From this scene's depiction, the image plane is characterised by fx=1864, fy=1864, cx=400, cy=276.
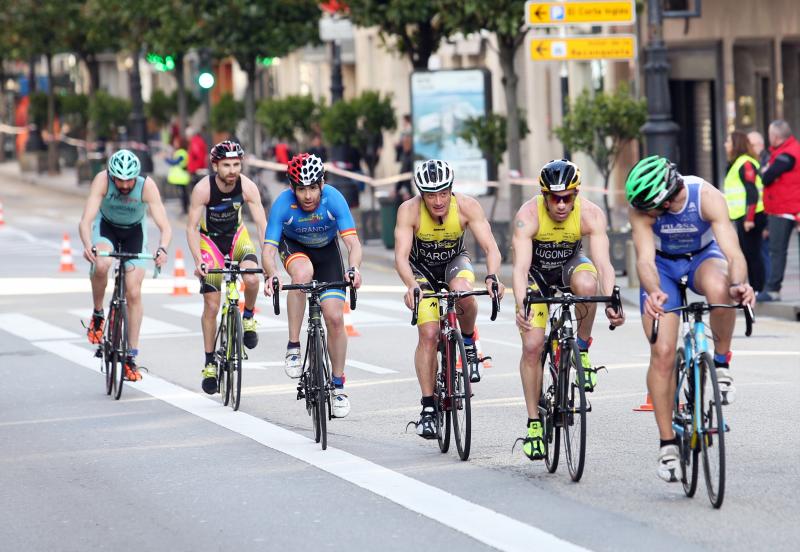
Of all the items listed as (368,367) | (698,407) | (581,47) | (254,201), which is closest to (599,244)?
(698,407)

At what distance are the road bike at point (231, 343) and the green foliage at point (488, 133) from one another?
46.3 ft

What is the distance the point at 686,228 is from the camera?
9180 millimetres

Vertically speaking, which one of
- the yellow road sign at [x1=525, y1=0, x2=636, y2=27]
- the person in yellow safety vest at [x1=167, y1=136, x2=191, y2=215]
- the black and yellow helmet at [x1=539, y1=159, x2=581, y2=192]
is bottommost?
the black and yellow helmet at [x1=539, y1=159, x2=581, y2=192]

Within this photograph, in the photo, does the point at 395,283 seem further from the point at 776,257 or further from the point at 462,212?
the point at 462,212

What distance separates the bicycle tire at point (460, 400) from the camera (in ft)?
33.2

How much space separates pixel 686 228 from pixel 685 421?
0.99 m

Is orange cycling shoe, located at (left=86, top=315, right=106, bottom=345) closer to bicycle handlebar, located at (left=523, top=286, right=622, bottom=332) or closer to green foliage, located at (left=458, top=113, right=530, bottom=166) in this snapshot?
bicycle handlebar, located at (left=523, top=286, right=622, bottom=332)

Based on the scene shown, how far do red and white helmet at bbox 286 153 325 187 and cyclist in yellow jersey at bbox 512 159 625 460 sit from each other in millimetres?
1877

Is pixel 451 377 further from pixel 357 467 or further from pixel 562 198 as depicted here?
pixel 562 198

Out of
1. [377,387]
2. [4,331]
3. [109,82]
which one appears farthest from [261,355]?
[109,82]

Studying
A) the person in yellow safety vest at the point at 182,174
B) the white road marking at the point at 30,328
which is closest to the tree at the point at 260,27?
the person in yellow safety vest at the point at 182,174

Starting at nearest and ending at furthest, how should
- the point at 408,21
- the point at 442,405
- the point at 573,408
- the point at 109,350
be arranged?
the point at 573,408 < the point at 442,405 < the point at 109,350 < the point at 408,21

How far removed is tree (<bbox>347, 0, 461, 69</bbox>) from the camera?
93.3 feet

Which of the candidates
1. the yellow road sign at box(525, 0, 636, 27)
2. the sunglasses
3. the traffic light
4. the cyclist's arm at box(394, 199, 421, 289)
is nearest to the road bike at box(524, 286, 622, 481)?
the sunglasses
